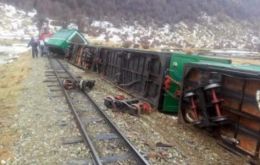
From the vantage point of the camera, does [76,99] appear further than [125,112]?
Yes

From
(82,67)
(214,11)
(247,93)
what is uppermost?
(214,11)

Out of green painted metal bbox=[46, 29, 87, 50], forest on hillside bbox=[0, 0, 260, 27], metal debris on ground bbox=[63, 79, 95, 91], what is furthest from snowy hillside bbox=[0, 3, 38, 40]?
metal debris on ground bbox=[63, 79, 95, 91]

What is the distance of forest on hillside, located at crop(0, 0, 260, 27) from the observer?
207 ft

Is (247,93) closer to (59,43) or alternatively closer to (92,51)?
(92,51)

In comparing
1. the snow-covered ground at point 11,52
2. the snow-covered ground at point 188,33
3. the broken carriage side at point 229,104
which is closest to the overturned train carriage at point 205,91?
the broken carriage side at point 229,104

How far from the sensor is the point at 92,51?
22938 mm

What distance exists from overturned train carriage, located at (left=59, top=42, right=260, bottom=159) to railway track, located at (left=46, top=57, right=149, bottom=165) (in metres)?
2.10

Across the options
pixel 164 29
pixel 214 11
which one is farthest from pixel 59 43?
pixel 214 11

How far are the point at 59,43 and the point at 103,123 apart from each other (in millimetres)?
23366

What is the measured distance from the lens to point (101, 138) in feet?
28.1

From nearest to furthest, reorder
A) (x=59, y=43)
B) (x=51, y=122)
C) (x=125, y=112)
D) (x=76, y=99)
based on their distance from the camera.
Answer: (x=51, y=122) < (x=125, y=112) < (x=76, y=99) < (x=59, y=43)

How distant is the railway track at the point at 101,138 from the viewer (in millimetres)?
7285

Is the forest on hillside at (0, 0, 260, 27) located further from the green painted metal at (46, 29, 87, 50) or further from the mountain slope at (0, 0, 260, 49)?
the green painted metal at (46, 29, 87, 50)

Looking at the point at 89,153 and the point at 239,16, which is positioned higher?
the point at 239,16
